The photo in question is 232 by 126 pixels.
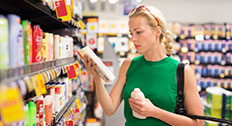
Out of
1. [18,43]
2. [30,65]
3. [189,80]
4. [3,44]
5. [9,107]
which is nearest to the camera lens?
[9,107]

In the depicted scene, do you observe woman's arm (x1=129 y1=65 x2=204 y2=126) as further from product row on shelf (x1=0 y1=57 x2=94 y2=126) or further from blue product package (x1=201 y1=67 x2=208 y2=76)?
blue product package (x1=201 y1=67 x2=208 y2=76)

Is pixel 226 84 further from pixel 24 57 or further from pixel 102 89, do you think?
pixel 24 57

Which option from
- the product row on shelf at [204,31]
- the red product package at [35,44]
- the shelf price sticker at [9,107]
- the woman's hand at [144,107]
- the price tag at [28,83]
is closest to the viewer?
the shelf price sticker at [9,107]

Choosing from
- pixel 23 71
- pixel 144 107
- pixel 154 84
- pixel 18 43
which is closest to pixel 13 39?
pixel 18 43

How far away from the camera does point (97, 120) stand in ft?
18.0

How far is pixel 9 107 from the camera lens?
685 millimetres

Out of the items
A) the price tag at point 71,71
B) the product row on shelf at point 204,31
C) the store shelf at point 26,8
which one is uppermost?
the product row on shelf at point 204,31

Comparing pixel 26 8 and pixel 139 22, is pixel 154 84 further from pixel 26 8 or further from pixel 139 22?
pixel 26 8

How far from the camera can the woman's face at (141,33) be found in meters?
1.44

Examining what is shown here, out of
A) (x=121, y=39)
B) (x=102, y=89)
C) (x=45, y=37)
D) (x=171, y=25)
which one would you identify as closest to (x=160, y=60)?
(x=102, y=89)

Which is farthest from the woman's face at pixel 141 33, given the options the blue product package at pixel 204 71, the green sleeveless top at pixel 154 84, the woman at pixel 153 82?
the blue product package at pixel 204 71

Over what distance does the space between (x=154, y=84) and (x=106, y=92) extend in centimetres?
34

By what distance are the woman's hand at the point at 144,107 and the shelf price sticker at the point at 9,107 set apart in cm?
78

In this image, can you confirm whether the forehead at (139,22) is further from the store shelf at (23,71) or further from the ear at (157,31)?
the store shelf at (23,71)
